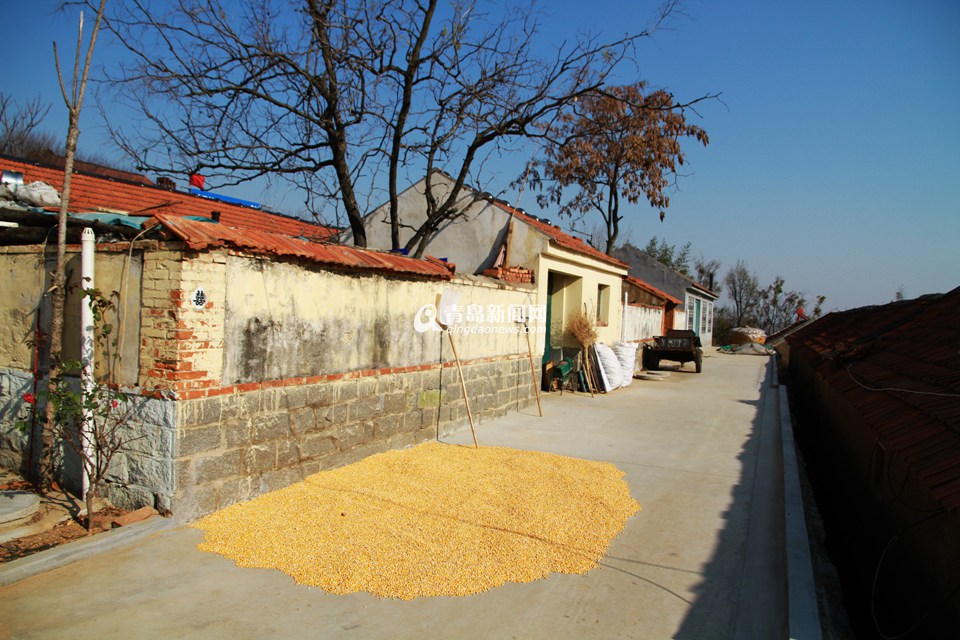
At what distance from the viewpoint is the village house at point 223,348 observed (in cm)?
450

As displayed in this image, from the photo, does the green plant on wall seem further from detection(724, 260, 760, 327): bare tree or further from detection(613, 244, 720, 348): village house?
detection(724, 260, 760, 327): bare tree

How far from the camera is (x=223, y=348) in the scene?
4773 millimetres

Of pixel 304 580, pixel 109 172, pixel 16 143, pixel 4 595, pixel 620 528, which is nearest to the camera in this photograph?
pixel 4 595

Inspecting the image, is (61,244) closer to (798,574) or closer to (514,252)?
(798,574)

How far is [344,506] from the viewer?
5.07 m

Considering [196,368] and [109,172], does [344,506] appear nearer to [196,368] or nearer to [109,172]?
[196,368]


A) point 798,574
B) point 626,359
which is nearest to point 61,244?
point 798,574

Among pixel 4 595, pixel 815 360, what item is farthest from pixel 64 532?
pixel 815 360

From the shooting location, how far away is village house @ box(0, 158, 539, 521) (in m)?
4.50

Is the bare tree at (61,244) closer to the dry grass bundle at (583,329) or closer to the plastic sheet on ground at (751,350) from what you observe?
the dry grass bundle at (583,329)

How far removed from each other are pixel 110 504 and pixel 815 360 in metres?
9.71

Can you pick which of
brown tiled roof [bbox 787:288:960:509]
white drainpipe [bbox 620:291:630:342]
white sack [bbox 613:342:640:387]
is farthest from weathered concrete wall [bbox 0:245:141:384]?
white drainpipe [bbox 620:291:630:342]

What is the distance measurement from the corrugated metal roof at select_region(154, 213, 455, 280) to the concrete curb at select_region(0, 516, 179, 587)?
2124mm

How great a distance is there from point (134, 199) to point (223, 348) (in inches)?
337
